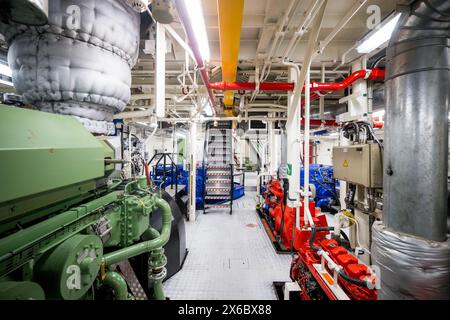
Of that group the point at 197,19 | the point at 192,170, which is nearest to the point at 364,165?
the point at 197,19

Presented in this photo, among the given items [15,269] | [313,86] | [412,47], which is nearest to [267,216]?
[313,86]

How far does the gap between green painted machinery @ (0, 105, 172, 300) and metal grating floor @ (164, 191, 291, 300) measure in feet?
5.06

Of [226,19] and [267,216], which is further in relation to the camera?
[267,216]

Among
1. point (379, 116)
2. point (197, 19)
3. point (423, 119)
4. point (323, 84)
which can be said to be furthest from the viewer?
point (379, 116)

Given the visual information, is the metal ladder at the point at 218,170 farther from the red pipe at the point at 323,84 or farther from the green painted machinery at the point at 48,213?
the green painted machinery at the point at 48,213

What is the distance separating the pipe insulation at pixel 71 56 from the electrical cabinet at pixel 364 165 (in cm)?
231

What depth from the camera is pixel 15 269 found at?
0.80 m

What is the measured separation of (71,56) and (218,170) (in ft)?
16.3

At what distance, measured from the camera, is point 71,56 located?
4.64ft

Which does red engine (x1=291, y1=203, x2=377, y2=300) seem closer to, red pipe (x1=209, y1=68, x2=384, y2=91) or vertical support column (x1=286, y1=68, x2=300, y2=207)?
vertical support column (x1=286, y1=68, x2=300, y2=207)

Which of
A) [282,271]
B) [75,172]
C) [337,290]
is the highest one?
[75,172]

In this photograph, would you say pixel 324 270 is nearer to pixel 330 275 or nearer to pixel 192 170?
pixel 330 275
